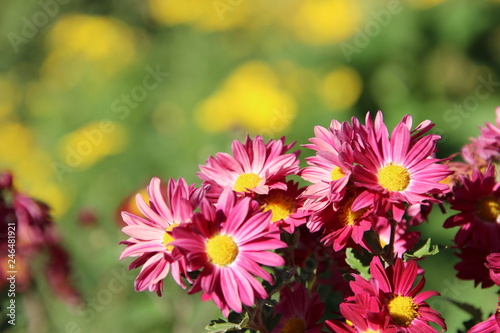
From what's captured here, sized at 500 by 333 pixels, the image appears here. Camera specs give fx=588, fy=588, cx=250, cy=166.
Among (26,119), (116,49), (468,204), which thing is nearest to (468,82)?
(116,49)

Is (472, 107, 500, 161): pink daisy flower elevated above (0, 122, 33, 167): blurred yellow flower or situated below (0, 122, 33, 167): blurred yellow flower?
above

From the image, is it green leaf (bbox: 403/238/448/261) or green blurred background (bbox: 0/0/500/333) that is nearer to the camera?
green leaf (bbox: 403/238/448/261)

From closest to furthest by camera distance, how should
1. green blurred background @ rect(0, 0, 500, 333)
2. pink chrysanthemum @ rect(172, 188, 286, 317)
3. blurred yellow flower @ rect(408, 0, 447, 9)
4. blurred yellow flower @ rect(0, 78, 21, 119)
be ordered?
pink chrysanthemum @ rect(172, 188, 286, 317) → green blurred background @ rect(0, 0, 500, 333) → blurred yellow flower @ rect(408, 0, 447, 9) → blurred yellow flower @ rect(0, 78, 21, 119)

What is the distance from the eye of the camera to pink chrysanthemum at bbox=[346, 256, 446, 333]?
2.48 feet

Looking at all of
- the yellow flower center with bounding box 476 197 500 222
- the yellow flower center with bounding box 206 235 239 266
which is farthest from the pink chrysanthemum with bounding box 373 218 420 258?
the yellow flower center with bounding box 206 235 239 266

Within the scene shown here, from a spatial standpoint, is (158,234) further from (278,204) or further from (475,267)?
(475,267)

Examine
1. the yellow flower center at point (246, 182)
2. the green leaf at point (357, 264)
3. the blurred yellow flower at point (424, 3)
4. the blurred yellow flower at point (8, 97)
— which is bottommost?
the blurred yellow flower at point (8, 97)

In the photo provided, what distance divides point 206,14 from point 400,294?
12.1ft

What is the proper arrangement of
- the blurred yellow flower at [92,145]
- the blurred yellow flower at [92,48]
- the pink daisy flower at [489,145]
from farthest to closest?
the blurred yellow flower at [92,48] < the blurred yellow flower at [92,145] < the pink daisy flower at [489,145]

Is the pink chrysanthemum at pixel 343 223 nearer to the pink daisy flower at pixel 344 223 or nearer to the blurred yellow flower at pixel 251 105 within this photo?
the pink daisy flower at pixel 344 223

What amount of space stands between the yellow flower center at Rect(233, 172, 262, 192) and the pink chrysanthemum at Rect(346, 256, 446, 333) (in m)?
0.20

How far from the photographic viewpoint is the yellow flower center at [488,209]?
910mm

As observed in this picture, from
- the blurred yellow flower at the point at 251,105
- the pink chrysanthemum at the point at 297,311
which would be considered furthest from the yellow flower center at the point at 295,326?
the blurred yellow flower at the point at 251,105

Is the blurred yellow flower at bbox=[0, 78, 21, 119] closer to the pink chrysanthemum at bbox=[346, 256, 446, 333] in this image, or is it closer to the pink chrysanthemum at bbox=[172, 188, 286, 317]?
the pink chrysanthemum at bbox=[172, 188, 286, 317]
